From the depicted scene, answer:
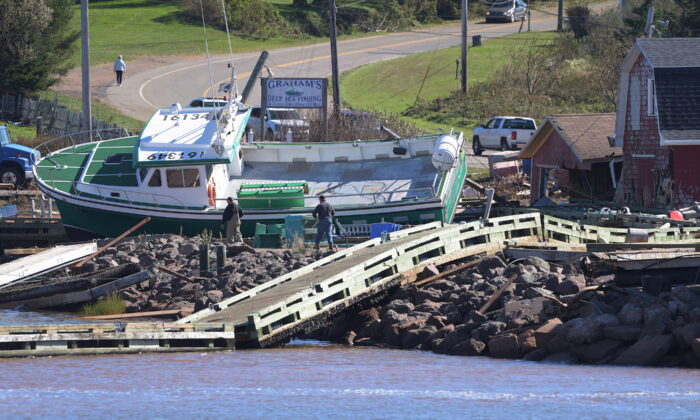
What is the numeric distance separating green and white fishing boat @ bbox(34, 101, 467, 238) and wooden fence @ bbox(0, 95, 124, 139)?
9.87 meters

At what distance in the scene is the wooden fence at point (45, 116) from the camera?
4344 centimetres

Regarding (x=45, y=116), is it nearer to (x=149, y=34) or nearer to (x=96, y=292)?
(x=96, y=292)

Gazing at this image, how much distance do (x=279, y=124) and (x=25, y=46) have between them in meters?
14.0

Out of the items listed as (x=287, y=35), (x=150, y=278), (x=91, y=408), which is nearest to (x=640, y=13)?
(x=287, y=35)

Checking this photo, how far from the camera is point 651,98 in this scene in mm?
32375

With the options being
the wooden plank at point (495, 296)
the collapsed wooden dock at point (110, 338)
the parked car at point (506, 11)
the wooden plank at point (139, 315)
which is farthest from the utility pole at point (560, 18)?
the collapsed wooden dock at point (110, 338)

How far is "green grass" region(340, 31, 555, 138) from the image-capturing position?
192 ft

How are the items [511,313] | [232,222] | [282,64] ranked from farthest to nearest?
[282,64] → [232,222] → [511,313]

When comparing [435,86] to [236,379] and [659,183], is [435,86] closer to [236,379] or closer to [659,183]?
[659,183]

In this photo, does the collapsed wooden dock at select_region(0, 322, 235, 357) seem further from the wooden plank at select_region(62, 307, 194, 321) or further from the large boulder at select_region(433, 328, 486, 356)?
the large boulder at select_region(433, 328, 486, 356)

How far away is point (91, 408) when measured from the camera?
1382 cm

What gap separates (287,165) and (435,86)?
29.1 metres

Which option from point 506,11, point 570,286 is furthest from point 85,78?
point 506,11

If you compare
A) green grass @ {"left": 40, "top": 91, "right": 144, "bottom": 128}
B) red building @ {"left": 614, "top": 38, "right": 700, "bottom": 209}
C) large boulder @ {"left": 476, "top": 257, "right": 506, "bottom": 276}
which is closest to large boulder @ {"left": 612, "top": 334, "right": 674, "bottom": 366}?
large boulder @ {"left": 476, "top": 257, "right": 506, "bottom": 276}
